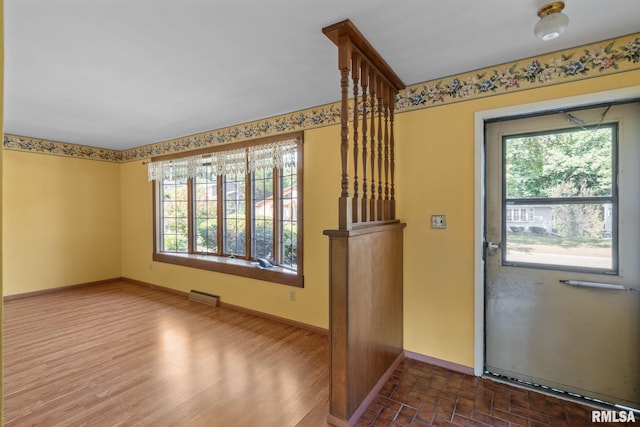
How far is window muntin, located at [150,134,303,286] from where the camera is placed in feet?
11.6

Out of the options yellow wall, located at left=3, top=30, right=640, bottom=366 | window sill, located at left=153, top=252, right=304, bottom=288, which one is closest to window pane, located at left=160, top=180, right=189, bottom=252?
window sill, located at left=153, top=252, right=304, bottom=288

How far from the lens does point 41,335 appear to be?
10.3ft

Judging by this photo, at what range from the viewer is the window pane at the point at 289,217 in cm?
352

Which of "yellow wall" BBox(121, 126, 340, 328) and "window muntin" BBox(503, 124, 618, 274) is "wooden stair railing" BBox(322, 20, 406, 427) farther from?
"window muntin" BBox(503, 124, 618, 274)

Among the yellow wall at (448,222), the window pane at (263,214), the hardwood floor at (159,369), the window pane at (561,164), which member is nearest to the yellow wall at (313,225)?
the yellow wall at (448,222)

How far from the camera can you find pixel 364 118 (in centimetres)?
208

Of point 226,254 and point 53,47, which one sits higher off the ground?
point 53,47

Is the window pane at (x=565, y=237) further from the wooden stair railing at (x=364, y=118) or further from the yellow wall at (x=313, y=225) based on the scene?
the wooden stair railing at (x=364, y=118)

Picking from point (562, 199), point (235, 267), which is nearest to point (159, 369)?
point (235, 267)

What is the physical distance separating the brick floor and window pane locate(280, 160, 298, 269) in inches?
67.7

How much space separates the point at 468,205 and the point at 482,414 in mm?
1451

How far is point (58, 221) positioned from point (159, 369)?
3735mm

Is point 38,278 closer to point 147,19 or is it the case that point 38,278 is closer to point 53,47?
point 53,47

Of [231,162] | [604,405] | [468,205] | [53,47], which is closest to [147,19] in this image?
[53,47]
